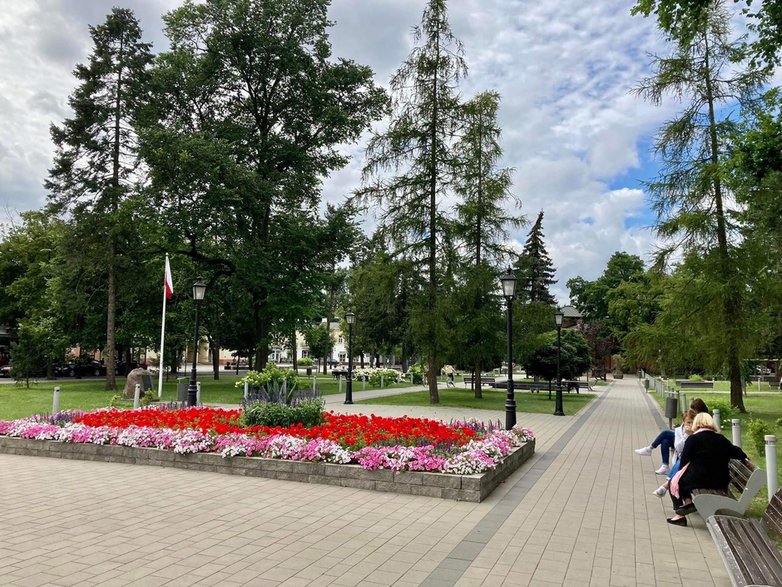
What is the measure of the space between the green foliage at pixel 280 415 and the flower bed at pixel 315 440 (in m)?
0.29

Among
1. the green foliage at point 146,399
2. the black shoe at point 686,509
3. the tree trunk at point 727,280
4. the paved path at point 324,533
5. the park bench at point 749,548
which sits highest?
the tree trunk at point 727,280

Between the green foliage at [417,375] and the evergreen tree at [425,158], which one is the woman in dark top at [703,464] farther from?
the green foliage at [417,375]

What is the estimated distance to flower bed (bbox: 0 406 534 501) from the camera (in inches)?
308

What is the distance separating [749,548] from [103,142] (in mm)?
29664

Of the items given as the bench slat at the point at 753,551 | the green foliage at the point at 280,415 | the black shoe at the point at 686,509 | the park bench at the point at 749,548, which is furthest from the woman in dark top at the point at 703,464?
the green foliage at the point at 280,415

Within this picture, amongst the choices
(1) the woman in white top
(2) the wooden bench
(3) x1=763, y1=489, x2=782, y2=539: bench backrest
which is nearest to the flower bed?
(1) the woman in white top

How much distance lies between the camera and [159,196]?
84.6 feet

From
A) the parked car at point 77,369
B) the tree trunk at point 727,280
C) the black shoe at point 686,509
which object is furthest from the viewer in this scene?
the parked car at point 77,369

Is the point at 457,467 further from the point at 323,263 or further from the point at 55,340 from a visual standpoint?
the point at 55,340

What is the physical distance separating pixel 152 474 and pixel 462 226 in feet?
56.7

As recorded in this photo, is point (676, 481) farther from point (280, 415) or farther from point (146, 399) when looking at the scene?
point (146, 399)

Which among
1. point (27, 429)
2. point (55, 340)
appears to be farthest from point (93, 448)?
point (55, 340)

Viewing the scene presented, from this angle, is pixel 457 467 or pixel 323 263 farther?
pixel 323 263

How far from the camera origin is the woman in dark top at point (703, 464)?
6.14 meters
